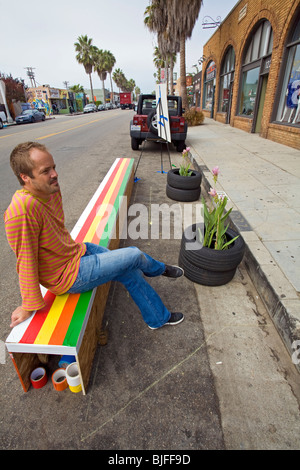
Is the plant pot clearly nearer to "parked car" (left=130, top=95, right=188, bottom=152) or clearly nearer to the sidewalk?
the sidewalk

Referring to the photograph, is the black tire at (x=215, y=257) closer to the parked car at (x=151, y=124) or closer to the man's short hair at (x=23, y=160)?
the man's short hair at (x=23, y=160)

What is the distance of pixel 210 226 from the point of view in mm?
2885

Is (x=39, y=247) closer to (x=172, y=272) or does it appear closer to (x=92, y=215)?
(x=172, y=272)

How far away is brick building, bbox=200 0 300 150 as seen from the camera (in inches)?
346

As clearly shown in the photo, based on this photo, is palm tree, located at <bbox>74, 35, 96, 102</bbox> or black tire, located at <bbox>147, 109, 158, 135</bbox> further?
palm tree, located at <bbox>74, 35, 96, 102</bbox>

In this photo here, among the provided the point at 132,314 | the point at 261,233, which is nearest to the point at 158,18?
the point at 261,233

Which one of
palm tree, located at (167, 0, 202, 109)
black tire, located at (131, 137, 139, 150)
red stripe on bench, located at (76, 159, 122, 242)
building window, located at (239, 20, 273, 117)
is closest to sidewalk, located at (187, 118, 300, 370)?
red stripe on bench, located at (76, 159, 122, 242)

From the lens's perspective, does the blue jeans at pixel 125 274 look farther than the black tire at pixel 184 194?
No

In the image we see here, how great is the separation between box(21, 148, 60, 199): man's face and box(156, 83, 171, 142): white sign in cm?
517

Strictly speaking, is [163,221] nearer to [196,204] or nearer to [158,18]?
[196,204]

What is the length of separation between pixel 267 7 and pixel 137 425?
14.2m

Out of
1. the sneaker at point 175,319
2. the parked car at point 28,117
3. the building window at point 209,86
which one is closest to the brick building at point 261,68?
the building window at point 209,86

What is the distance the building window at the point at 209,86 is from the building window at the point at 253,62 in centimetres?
703

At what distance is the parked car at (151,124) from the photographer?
832cm
